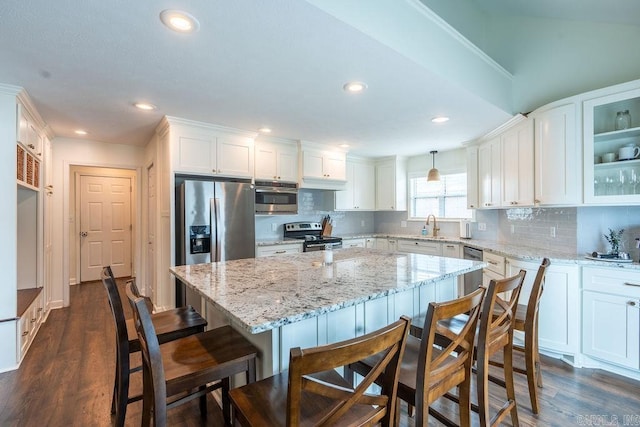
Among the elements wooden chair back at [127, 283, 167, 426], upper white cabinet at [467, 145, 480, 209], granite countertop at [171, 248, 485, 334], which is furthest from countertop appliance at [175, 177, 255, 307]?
upper white cabinet at [467, 145, 480, 209]

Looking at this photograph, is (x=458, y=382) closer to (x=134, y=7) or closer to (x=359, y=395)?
(x=359, y=395)

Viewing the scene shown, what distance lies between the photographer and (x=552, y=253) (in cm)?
292

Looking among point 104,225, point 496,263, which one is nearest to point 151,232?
point 104,225

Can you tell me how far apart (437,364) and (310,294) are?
2.02 ft

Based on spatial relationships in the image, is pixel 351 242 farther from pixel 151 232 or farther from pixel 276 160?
pixel 151 232

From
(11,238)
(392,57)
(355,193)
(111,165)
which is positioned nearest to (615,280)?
(392,57)

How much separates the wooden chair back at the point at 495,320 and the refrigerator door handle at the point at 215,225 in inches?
111

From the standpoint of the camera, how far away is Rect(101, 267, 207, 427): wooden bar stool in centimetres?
145

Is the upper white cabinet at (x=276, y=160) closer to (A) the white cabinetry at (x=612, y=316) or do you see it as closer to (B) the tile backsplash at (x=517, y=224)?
(B) the tile backsplash at (x=517, y=224)

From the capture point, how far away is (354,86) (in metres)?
2.44

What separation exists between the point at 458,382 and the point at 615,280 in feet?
6.47

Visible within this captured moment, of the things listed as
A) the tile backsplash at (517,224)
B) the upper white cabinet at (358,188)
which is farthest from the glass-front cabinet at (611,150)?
the upper white cabinet at (358,188)

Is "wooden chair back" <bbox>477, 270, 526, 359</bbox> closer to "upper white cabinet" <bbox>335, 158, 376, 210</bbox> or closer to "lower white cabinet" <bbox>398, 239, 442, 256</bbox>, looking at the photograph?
"lower white cabinet" <bbox>398, 239, 442, 256</bbox>

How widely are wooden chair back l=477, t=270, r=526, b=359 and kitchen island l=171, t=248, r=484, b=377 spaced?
14.1 inches
